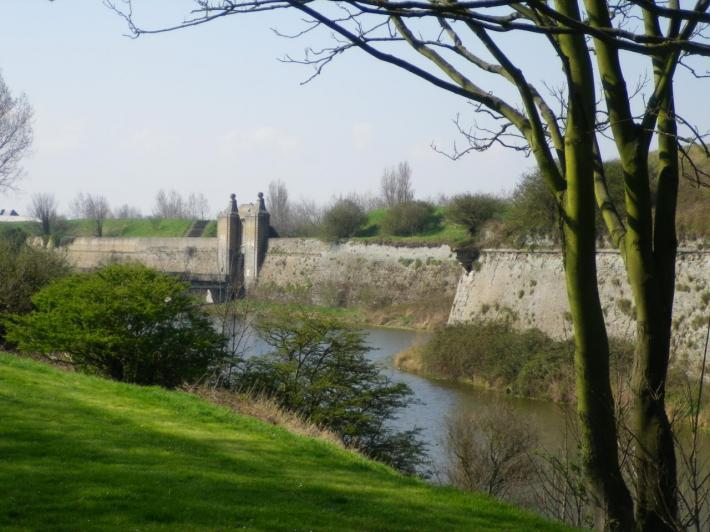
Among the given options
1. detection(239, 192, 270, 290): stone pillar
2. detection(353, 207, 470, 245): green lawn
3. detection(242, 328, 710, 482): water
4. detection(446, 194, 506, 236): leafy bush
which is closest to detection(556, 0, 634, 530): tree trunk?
detection(242, 328, 710, 482): water

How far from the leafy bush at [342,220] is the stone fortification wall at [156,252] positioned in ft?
20.7

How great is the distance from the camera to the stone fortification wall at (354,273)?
124 ft

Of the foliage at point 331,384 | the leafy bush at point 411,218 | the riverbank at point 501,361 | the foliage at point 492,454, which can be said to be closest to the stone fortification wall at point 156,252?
the leafy bush at point 411,218

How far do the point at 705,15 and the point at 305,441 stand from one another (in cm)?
536

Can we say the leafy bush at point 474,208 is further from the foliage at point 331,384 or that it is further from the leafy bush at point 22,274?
the foliage at point 331,384

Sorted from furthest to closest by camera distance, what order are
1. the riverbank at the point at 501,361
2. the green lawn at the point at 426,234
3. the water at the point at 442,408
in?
1. the green lawn at the point at 426,234
2. the riverbank at the point at 501,361
3. the water at the point at 442,408

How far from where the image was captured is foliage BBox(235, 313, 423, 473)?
12.9 m

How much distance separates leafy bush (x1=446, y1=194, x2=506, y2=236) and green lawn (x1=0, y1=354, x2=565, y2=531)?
998 inches

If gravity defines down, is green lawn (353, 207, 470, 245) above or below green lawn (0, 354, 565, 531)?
above

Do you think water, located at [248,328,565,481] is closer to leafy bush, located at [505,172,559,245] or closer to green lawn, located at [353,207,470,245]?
leafy bush, located at [505,172,559,245]

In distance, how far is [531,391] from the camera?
65.8 feet

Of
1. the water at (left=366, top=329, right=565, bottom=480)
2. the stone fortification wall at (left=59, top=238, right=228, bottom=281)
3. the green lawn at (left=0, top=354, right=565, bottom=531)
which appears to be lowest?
the water at (left=366, top=329, right=565, bottom=480)

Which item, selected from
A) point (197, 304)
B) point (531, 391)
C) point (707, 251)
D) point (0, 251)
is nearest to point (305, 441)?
point (197, 304)

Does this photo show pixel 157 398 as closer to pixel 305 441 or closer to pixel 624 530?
pixel 305 441
